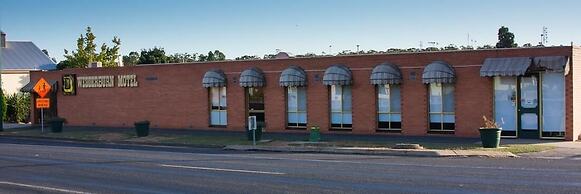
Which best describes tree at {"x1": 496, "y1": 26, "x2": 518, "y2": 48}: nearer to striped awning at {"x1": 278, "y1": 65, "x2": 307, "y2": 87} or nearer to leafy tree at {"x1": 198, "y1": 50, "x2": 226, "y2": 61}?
leafy tree at {"x1": 198, "y1": 50, "x2": 226, "y2": 61}

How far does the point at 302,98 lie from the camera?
3416 cm

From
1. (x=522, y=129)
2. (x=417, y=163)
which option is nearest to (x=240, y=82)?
(x=522, y=129)

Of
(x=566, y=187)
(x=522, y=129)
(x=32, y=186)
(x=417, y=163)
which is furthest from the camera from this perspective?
(x=522, y=129)

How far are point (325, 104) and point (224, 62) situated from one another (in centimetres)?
620

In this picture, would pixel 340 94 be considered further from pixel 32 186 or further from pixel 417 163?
pixel 32 186

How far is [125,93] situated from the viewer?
41312 mm

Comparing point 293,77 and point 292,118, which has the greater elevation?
point 293,77

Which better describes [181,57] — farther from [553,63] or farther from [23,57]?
[553,63]

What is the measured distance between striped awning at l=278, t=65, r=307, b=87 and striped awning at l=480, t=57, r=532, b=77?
8.71 meters

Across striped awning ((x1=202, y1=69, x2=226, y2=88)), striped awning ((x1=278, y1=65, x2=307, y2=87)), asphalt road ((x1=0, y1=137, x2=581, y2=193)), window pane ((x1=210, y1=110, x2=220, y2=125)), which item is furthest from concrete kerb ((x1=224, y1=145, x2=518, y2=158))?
window pane ((x1=210, y1=110, x2=220, y2=125))

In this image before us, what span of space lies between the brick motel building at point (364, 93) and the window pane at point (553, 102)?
0.04 m

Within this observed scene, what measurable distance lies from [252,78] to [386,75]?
7.26 metres

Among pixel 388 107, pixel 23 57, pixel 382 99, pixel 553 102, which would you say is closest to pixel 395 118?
pixel 388 107

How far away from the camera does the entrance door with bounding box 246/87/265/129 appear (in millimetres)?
35344
